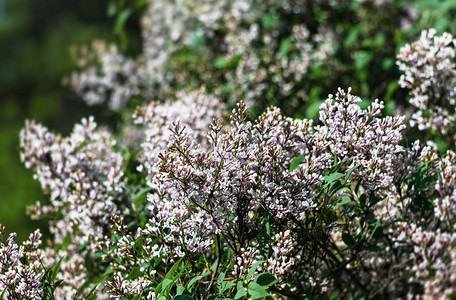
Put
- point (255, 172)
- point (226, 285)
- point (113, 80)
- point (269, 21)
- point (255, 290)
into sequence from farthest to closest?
point (113, 80) < point (269, 21) < point (255, 172) < point (226, 285) < point (255, 290)

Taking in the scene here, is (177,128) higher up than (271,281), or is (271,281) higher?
(177,128)

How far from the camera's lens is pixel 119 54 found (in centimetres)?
671

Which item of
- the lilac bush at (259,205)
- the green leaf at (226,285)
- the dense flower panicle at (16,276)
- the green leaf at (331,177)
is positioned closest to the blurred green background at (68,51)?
the lilac bush at (259,205)

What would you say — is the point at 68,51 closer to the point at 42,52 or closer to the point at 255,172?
the point at 42,52

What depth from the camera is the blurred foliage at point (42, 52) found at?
1490cm

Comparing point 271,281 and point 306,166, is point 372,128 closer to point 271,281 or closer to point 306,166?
point 306,166

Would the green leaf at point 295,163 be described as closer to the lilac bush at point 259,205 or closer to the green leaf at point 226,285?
the lilac bush at point 259,205

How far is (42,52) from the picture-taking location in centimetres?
1703

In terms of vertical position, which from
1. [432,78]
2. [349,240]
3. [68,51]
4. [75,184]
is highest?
[68,51]

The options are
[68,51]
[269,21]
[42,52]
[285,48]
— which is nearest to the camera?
[285,48]

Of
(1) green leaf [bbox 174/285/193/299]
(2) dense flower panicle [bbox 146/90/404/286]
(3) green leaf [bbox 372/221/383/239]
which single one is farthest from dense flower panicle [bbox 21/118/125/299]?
(3) green leaf [bbox 372/221/383/239]

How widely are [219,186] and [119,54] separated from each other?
500 centimetres

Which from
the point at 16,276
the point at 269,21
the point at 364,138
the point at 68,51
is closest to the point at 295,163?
the point at 364,138

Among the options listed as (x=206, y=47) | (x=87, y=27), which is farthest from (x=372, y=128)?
(x=87, y=27)
